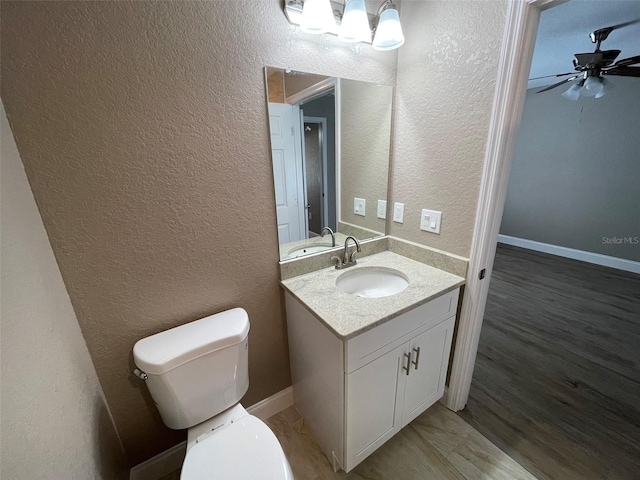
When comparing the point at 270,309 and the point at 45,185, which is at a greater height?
the point at 45,185

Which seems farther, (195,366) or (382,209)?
(382,209)

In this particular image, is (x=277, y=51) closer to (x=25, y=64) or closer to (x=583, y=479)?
(x=25, y=64)

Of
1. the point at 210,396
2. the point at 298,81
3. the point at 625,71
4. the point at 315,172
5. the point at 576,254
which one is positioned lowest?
the point at 576,254

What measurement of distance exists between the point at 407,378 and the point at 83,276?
141 centimetres

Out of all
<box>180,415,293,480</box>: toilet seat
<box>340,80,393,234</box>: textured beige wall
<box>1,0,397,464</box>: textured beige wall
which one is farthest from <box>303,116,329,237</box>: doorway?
<box>180,415,293,480</box>: toilet seat

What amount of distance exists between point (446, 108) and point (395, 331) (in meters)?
1.07

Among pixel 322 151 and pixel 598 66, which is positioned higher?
pixel 598 66

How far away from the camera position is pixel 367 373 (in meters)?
1.06

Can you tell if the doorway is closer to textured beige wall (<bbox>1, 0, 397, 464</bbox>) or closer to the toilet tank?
textured beige wall (<bbox>1, 0, 397, 464</bbox>)

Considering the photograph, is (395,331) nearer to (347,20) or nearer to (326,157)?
(326,157)

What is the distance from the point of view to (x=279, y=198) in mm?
1269

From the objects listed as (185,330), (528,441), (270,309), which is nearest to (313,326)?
(270,309)

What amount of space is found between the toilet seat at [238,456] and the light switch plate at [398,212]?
1251mm

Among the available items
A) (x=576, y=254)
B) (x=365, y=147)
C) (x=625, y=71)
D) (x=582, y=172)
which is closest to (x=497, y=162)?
(x=365, y=147)
